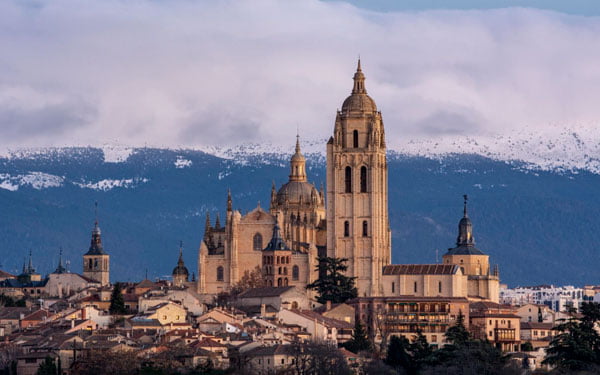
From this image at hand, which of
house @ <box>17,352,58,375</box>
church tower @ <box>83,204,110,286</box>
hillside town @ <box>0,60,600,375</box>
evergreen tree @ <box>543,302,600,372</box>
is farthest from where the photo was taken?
church tower @ <box>83,204,110,286</box>

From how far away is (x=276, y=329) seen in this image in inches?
4449

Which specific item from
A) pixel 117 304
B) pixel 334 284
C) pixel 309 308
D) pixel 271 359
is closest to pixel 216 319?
pixel 117 304

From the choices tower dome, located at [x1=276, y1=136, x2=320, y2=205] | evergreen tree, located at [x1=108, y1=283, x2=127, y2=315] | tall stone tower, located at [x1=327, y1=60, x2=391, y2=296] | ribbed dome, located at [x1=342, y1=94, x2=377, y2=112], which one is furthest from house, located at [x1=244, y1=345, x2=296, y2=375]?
tower dome, located at [x1=276, y1=136, x2=320, y2=205]

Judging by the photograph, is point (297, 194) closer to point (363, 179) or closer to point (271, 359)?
point (363, 179)

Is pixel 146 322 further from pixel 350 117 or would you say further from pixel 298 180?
pixel 298 180

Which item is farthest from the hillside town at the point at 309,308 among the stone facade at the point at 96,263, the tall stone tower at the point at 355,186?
the stone facade at the point at 96,263

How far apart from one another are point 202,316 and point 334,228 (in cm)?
1996

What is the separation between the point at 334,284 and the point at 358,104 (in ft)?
40.6

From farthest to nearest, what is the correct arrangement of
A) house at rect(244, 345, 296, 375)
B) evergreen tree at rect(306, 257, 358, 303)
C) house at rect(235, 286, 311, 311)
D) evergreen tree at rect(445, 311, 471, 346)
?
1. evergreen tree at rect(306, 257, 358, 303)
2. house at rect(235, 286, 311, 311)
3. evergreen tree at rect(445, 311, 471, 346)
4. house at rect(244, 345, 296, 375)

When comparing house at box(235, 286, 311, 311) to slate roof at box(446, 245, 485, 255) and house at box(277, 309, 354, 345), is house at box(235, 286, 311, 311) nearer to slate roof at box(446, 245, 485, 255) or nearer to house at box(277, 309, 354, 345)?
house at box(277, 309, 354, 345)

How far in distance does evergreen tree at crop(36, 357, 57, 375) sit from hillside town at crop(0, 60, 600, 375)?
8 cm

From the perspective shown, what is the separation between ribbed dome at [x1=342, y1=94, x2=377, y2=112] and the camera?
447 feet

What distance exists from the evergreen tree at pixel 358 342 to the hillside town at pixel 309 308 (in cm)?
13

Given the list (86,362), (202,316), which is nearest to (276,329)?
(202,316)
